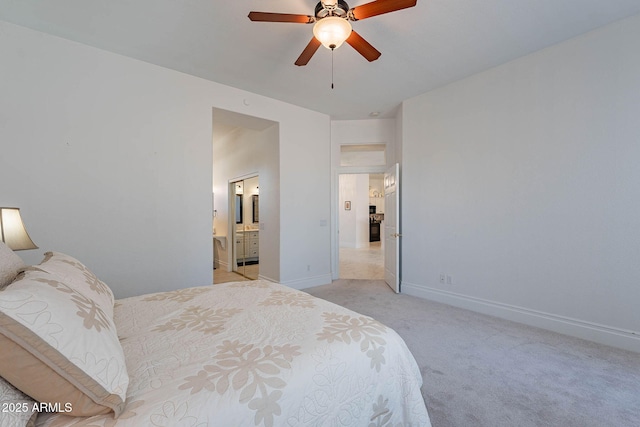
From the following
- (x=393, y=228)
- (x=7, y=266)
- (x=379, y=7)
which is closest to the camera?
(x=7, y=266)

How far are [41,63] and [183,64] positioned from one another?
4.11ft

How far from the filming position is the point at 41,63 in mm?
2572

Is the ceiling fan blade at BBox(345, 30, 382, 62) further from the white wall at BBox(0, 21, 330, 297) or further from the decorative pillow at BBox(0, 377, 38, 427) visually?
the decorative pillow at BBox(0, 377, 38, 427)

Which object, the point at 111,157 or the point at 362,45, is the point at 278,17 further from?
the point at 111,157

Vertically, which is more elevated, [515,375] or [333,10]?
[333,10]

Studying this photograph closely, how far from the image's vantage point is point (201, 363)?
94 centimetres

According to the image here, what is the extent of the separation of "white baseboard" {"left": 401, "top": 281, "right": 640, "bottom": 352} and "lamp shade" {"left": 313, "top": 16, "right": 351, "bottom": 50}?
3292mm

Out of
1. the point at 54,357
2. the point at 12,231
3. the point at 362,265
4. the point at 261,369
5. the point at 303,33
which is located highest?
the point at 303,33

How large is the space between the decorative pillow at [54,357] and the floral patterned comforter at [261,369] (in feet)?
0.19

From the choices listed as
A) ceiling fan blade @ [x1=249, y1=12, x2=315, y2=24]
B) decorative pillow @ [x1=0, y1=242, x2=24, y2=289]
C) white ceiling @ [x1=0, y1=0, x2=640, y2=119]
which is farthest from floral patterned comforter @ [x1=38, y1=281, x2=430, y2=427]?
white ceiling @ [x1=0, y1=0, x2=640, y2=119]

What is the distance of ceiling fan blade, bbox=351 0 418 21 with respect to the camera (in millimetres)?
1786

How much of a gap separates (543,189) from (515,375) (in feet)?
6.47

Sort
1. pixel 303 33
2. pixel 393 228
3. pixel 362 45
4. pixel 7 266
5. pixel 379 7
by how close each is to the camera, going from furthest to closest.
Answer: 1. pixel 393 228
2. pixel 303 33
3. pixel 362 45
4. pixel 379 7
5. pixel 7 266

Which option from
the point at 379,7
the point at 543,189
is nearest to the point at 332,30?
the point at 379,7
